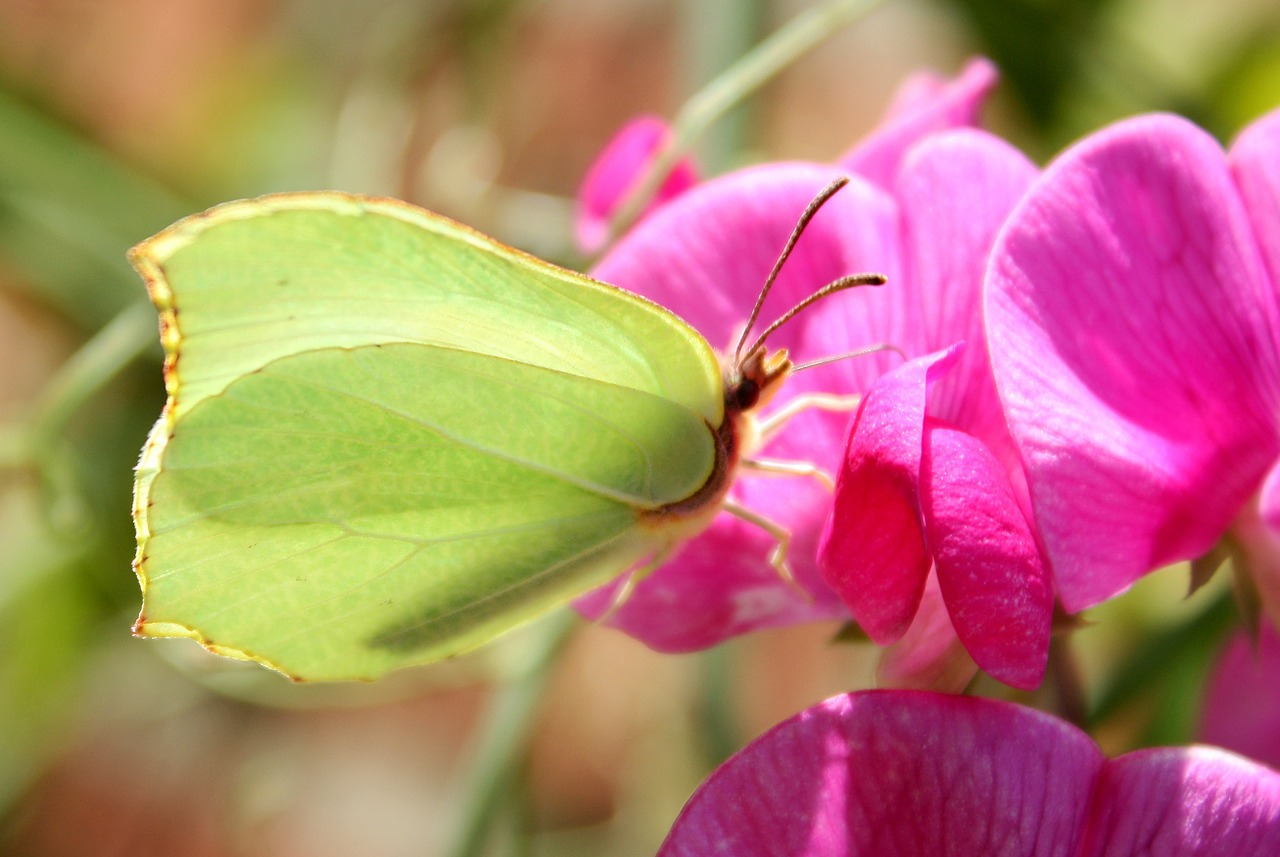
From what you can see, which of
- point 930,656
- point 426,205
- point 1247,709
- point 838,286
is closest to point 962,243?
point 838,286

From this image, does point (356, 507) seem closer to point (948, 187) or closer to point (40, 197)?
point (948, 187)

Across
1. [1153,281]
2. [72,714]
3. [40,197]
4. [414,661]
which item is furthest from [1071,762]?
[72,714]

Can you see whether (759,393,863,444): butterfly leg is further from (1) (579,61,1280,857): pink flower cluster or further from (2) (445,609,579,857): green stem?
(2) (445,609,579,857): green stem

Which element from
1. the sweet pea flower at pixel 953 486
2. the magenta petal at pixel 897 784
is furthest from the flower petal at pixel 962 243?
→ the magenta petal at pixel 897 784

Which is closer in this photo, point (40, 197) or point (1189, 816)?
→ point (1189, 816)

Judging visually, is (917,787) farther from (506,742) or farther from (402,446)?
(506,742)

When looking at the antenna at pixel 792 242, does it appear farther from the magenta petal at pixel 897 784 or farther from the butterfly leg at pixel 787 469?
the magenta petal at pixel 897 784

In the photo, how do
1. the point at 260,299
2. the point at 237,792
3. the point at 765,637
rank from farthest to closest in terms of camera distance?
the point at 765,637 < the point at 237,792 < the point at 260,299
